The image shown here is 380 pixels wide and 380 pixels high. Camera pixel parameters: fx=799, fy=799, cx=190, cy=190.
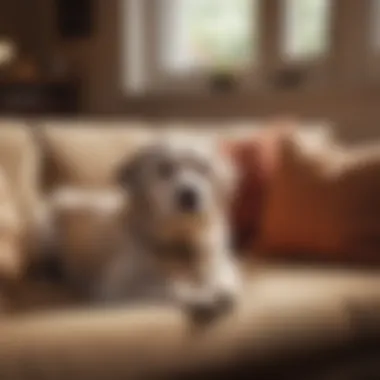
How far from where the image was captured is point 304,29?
3.40 m

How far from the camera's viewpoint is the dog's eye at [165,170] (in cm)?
196

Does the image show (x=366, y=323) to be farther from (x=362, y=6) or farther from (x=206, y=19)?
(x=206, y=19)

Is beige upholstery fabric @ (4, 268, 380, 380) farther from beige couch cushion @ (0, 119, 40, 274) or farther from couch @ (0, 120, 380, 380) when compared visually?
beige couch cushion @ (0, 119, 40, 274)

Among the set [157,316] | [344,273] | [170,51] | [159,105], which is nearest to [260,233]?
[344,273]

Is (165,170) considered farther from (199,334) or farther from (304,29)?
(304,29)

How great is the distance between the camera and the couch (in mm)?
1552

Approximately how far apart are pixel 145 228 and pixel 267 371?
0.48 meters

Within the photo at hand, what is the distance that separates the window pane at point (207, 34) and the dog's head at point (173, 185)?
1.64m

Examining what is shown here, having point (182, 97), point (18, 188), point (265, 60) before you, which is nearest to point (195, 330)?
point (18, 188)

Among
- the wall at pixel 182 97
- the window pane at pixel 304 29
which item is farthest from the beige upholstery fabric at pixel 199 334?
the window pane at pixel 304 29

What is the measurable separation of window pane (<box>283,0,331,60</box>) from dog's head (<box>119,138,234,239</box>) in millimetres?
1444

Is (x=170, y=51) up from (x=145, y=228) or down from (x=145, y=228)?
up

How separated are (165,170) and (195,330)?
1.48 feet

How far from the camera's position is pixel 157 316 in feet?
5.52
